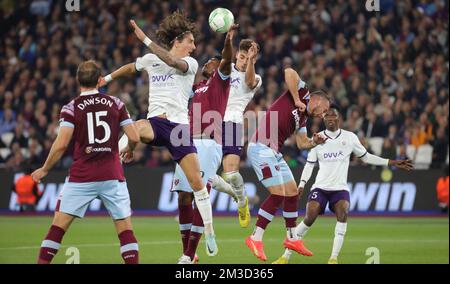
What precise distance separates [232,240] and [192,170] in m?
5.77

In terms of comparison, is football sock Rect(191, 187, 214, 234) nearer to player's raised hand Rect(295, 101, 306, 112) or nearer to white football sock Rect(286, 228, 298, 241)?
white football sock Rect(286, 228, 298, 241)

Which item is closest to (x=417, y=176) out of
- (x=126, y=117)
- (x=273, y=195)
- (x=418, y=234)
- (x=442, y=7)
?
(x=418, y=234)

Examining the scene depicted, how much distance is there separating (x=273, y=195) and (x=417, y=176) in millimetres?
9968

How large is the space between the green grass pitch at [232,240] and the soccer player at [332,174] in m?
0.71

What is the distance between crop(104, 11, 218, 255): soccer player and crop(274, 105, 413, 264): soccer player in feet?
6.90

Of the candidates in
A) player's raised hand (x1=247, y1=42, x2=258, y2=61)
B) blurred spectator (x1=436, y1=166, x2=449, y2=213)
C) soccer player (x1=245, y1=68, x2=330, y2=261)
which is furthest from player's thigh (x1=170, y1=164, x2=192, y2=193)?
blurred spectator (x1=436, y1=166, x2=449, y2=213)

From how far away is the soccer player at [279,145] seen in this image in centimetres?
1264

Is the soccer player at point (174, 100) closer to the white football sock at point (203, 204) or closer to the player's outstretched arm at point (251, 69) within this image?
the white football sock at point (203, 204)

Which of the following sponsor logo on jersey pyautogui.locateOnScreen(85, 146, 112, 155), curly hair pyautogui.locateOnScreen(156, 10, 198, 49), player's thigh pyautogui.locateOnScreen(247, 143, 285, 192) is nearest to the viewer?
sponsor logo on jersey pyautogui.locateOnScreen(85, 146, 112, 155)

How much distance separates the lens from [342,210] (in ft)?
42.2

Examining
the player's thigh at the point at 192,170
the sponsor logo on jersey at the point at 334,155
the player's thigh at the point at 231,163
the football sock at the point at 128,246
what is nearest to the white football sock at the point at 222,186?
the player's thigh at the point at 231,163

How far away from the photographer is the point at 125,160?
11.3 meters

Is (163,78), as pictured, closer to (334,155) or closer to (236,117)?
(236,117)

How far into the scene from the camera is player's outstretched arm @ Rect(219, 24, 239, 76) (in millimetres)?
11078
